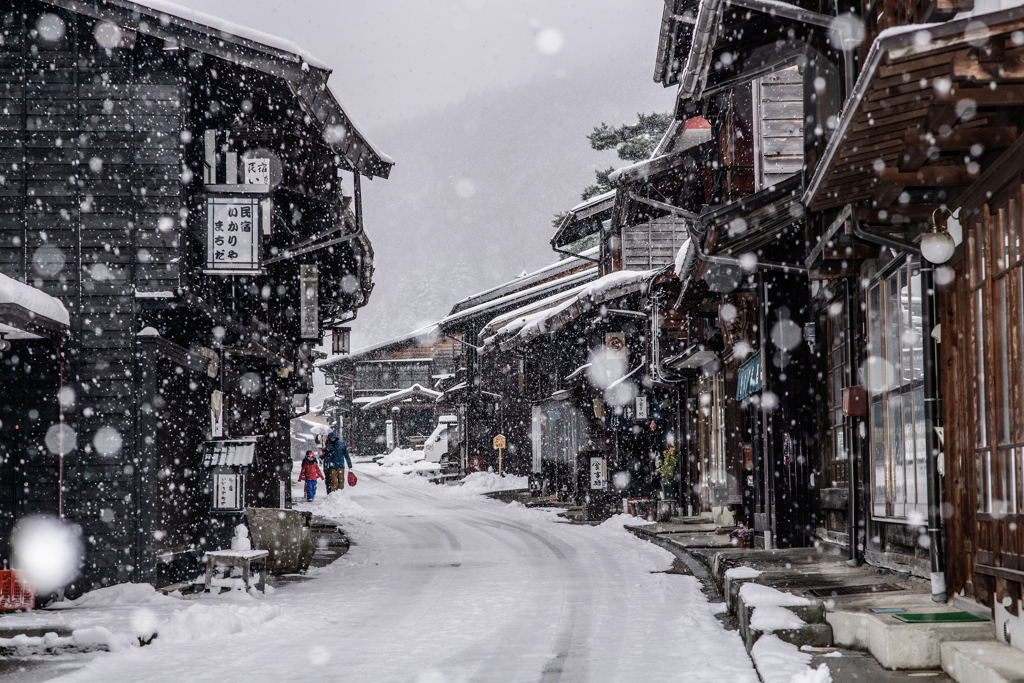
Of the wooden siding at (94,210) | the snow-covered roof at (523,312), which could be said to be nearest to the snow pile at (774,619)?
the wooden siding at (94,210)

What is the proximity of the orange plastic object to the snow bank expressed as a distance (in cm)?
841

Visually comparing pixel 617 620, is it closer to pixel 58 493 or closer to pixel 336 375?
pixel 58 493

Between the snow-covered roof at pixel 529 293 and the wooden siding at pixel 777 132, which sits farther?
the snow-covered roof at pixel 529 293

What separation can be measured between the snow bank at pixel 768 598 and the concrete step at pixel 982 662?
5.53 ft

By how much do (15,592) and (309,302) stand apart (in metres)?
13.2

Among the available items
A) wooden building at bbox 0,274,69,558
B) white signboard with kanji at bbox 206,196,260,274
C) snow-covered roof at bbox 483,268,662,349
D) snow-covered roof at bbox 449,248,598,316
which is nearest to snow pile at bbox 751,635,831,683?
white signboard with kanji at bbox 206,196,260,274

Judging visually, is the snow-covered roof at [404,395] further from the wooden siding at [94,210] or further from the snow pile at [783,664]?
the snow pile at [783,664]

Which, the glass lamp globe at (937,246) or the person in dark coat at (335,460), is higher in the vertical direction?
the glass lamp globe at (937,246)

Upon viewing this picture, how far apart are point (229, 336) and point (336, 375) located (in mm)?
44900

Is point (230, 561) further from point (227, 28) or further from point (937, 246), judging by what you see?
point (937, 246)

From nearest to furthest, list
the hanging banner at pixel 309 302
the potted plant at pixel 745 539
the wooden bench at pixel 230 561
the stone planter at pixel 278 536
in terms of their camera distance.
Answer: the wooden bench at pixel 230 561, the stone planter at pixel 278 536, the potted plant at pixel 745 539, the hanging banner at pixel 309 302

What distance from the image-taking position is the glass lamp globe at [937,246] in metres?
7.69

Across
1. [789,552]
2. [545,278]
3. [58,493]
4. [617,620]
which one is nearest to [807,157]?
[789,552]

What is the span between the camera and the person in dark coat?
3366cm
